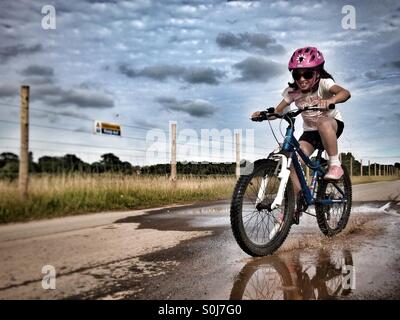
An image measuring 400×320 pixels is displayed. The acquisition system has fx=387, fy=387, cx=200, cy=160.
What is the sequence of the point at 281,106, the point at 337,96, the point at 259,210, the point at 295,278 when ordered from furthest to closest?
the point at 281,106 → the point at 337,96 → the point at 259,210 → the point at 295,278

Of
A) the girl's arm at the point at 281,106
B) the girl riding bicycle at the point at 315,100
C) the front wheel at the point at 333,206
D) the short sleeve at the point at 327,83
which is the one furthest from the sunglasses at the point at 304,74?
the front wheel at the point at 333,206

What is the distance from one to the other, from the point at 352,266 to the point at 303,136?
6.97 ft

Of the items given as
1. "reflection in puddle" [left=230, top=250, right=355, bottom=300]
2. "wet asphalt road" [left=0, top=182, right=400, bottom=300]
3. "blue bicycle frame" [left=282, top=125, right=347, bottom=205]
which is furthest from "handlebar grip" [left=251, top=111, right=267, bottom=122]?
"reflection in puddle" [left=230, top=250, right=355, bottom=300]

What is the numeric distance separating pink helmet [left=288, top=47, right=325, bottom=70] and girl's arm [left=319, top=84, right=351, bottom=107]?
35 centimetres

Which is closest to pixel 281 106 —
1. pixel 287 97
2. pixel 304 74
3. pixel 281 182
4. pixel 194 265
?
pixel 287 97

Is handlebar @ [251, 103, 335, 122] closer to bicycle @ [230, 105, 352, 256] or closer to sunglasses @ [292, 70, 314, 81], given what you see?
bicycle @ [230, 105, 352, 256]

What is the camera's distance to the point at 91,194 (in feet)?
31.6

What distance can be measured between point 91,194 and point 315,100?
6764 mm

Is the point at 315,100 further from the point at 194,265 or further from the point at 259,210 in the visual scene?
the point at 194,265

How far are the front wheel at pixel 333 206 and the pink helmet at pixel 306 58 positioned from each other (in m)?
1.57

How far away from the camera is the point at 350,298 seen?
2557 millimetres

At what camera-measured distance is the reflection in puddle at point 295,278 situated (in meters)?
2.65

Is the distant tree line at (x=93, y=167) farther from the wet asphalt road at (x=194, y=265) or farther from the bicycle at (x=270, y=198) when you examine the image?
the bicycle at (x=270, y=198)
